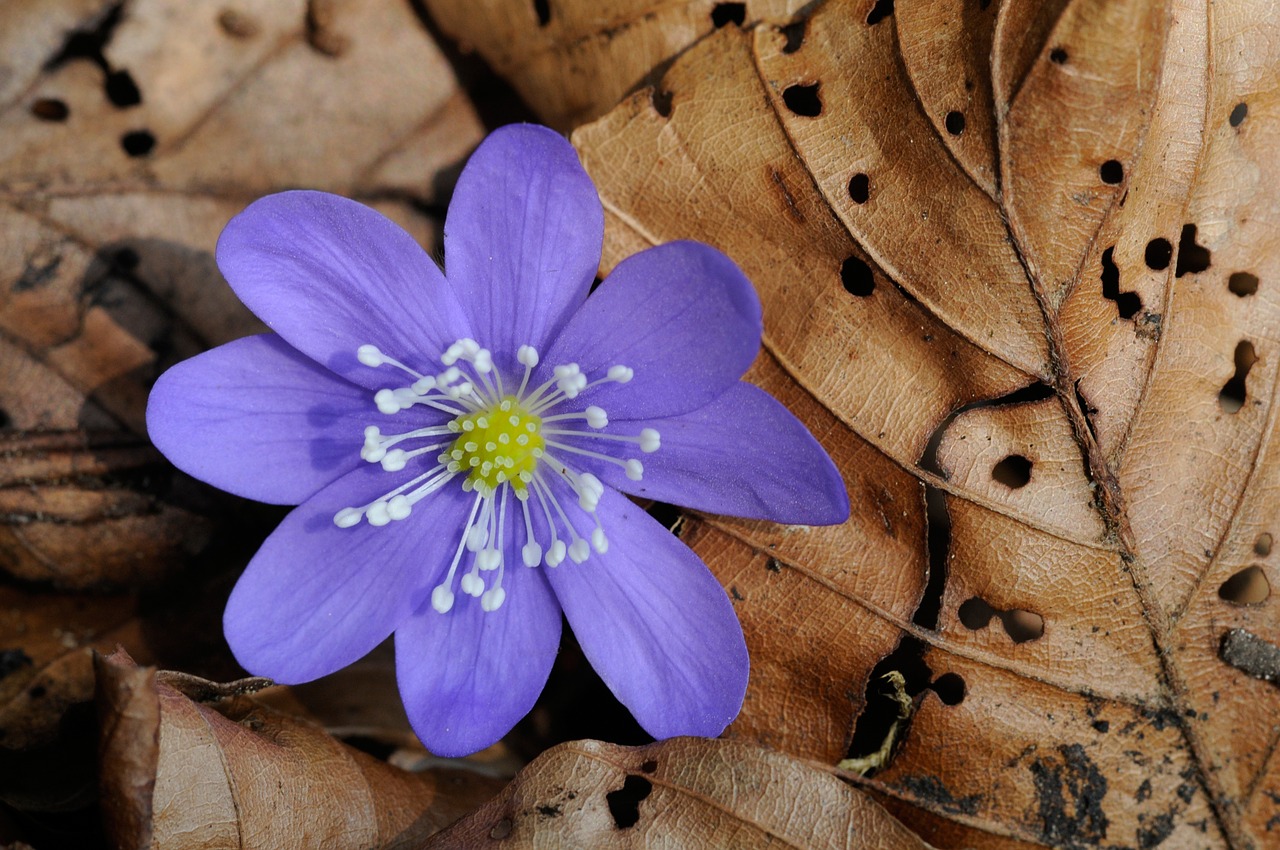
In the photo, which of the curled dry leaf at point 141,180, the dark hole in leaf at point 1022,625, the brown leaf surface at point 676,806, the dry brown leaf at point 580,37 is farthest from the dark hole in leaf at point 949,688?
the curled dry leaf at point 141,180

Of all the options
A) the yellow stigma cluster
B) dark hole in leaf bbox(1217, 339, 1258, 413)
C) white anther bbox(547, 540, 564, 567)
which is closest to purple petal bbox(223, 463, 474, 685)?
the yellow stigma cluster

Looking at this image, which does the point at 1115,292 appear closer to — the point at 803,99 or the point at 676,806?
the point at 803,99

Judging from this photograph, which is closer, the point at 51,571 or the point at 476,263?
the point at 476,263

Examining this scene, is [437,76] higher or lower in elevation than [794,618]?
higher

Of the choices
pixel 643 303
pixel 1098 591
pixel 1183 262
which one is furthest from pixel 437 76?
pixel 1098 591

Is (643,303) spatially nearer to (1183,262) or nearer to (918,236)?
(918,236)

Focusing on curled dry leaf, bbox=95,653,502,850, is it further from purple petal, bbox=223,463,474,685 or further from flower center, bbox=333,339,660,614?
flower center, bbox=333,339,660,614

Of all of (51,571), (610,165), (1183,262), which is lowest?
(51,571)
